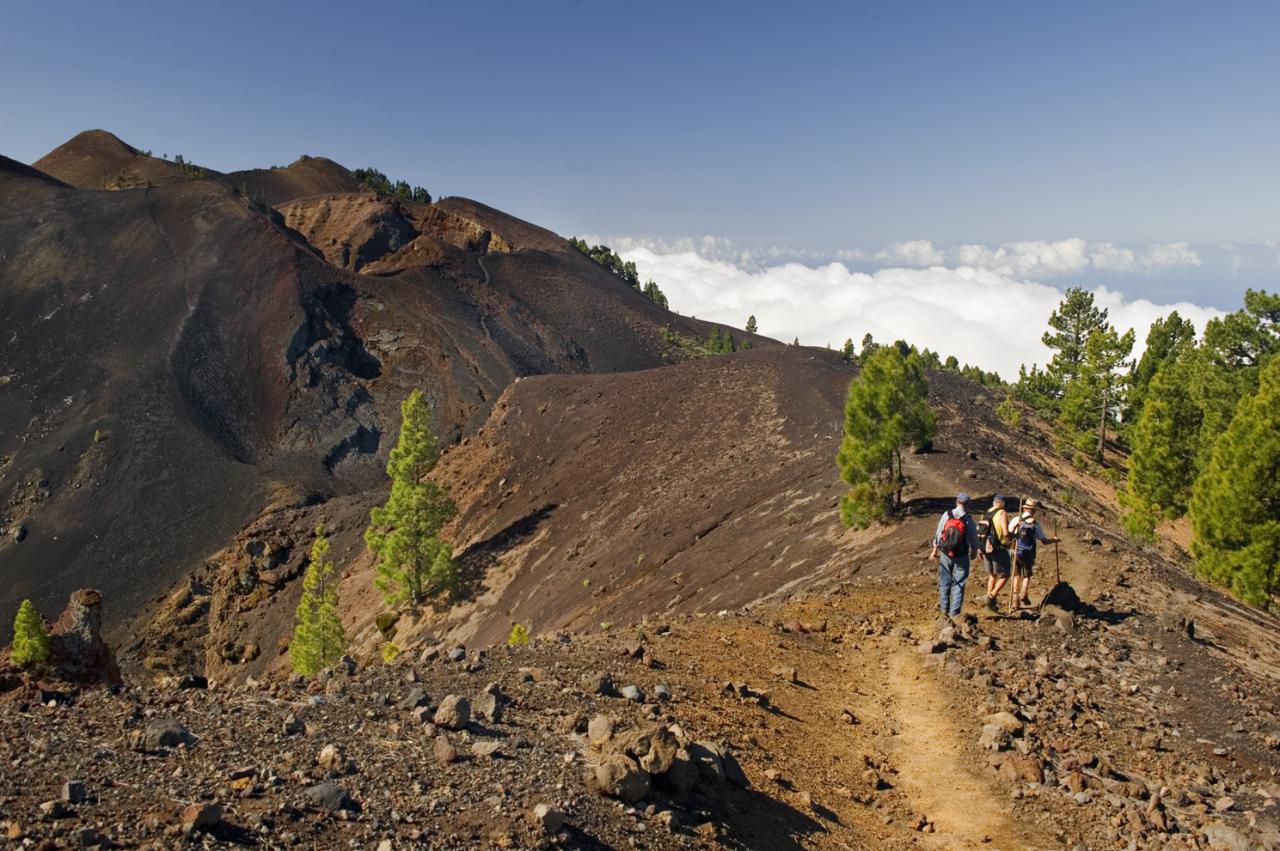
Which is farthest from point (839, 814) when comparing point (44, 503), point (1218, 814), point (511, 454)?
point (44, 503)

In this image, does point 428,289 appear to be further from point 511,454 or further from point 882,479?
point 882,479

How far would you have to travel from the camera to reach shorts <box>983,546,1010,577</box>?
15.8 m

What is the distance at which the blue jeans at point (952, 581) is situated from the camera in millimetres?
15227

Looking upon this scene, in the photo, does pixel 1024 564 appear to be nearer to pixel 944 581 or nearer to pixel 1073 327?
pixel 944 581

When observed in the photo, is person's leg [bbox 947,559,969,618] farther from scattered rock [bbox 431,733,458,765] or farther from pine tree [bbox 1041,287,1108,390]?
pine tree [bbox 1041,287,1108,390]

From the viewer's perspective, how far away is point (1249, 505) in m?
27.2

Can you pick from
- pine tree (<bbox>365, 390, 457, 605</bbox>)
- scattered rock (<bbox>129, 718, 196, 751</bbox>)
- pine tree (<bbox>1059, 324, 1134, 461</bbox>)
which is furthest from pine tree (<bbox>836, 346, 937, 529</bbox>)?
pine tree (<bbox>1059, 324, 1134, 461</bbox>)

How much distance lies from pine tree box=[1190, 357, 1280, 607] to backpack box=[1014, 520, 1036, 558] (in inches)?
655

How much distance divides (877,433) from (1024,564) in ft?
34.9

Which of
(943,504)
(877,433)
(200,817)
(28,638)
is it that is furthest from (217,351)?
(200,817)

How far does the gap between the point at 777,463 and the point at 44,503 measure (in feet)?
186

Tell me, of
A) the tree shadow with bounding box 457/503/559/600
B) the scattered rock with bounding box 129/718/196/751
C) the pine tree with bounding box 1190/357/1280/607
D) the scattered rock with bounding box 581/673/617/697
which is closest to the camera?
the scattered rock with bounding box 129/718/196/751

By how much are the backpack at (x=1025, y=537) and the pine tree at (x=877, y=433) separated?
31.9 ft

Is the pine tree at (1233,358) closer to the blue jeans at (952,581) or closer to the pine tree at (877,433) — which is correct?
the pine tree at (877,433)
